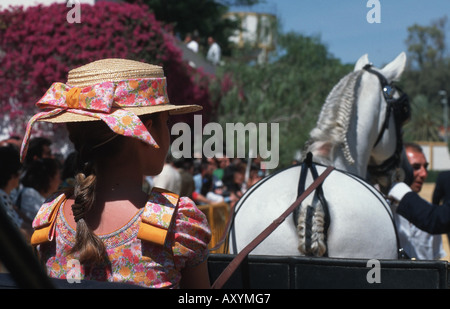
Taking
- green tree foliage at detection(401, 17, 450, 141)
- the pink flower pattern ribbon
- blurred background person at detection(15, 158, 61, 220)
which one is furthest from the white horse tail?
green tree foliage at detection(401, 17, 450, 141)

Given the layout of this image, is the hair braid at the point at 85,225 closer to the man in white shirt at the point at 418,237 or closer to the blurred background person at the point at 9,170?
the blurred background person at the point at 9,170

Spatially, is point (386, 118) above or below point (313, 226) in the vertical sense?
above

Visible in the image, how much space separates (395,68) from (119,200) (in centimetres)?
311

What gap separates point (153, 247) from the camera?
175cm

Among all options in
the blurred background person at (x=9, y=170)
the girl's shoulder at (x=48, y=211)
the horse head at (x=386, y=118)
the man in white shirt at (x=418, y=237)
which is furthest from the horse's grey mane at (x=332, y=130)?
the blurred background person at (x=9, y=170)

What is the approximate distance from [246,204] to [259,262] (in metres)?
Answer: 0.62

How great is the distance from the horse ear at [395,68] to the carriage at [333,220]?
0.08 m

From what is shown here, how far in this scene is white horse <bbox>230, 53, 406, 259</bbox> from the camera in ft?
10.3

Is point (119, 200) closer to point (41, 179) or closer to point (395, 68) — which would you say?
point (395, 68)

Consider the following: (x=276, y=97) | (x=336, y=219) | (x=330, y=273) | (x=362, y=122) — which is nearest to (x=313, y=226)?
(x=336, y=219)

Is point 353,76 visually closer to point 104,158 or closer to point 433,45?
point 104,158
